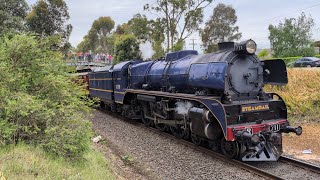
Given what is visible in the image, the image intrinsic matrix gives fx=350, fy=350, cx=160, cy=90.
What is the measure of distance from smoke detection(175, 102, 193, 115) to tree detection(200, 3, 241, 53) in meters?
40.3

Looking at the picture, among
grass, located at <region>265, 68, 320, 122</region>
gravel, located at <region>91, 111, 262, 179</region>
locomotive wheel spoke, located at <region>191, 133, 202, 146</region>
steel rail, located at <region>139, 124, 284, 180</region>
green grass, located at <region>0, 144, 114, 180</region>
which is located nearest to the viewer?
green grass, located at <region>0, 144, 114, 180</region>

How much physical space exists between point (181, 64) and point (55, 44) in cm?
418

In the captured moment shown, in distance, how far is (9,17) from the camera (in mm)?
21875

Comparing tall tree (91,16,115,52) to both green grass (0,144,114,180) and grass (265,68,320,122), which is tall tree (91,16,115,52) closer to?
grass (265,68,320,122)

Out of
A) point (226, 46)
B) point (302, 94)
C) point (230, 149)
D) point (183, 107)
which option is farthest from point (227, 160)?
point (302, 94)

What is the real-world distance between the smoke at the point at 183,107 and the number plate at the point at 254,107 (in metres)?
1.77

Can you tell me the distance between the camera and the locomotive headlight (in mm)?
8844

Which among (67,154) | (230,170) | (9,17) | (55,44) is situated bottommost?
(230,170)

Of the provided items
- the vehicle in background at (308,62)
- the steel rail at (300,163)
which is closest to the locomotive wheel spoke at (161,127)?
the steel rail at (300,163)

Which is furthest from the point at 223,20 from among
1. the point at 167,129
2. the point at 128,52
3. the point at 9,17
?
the point at 167,129

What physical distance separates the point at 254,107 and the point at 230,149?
122 cm

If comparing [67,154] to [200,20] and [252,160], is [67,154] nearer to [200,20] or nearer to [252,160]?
[252,160]

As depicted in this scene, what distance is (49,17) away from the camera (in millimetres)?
33750

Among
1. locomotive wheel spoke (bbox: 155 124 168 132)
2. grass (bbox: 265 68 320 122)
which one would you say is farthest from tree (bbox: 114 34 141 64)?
locomotive wheel spoke (bbox: 155 124 168 132)
